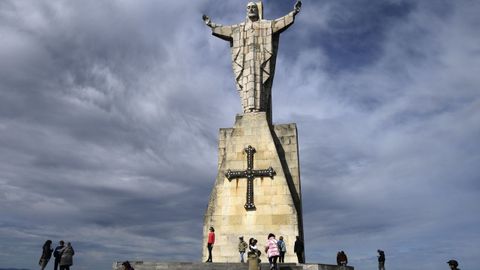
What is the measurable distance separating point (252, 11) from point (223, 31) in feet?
5.22

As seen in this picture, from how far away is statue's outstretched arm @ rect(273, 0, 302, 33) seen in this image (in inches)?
695

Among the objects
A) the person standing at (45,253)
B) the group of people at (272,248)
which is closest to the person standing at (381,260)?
the group of people at (272,248)

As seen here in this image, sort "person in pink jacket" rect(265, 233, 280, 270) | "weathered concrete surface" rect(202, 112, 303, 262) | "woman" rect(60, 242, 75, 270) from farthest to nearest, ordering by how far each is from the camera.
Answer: "weathered concrete surface" rect(202, 112, 303, 262), "woman" rect(60, 242, 75, 270), "person in pink jacket" rect(265, 233, 280, 270)

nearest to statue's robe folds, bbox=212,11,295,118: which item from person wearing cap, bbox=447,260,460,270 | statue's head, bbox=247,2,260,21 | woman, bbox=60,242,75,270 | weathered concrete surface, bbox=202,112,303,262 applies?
statue's head, bbox=247,2,260,21

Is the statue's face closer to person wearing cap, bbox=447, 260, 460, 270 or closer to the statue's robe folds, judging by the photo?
the statue's robe folds

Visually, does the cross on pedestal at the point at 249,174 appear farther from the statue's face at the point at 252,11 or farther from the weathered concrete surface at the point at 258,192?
the statue's face at the point at 252,11

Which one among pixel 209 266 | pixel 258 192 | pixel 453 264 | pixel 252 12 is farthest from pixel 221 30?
pixel 453 264

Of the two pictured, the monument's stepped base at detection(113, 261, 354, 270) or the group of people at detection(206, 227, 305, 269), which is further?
the monument's stepped base at detection(113, 261, 354, 270)

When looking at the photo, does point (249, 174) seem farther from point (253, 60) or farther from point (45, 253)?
point (45, 253)

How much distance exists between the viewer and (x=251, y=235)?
Result: 1507 centimetres

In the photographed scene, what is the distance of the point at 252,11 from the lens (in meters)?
18.3

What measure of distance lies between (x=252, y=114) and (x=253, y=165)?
2208 mm

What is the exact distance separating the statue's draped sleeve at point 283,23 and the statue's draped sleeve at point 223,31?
2095 mm

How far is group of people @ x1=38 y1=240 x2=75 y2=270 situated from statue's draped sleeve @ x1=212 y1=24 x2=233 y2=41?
10810mm
